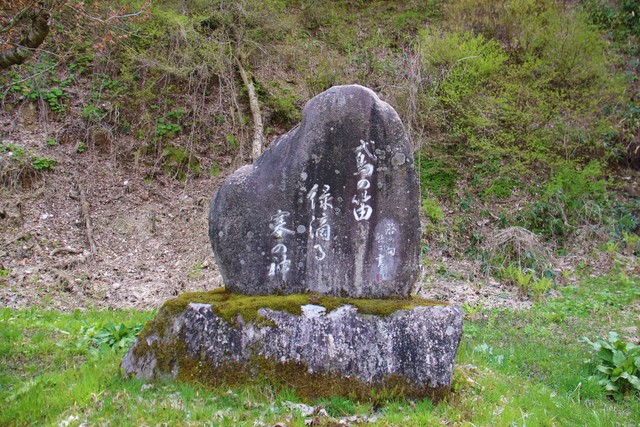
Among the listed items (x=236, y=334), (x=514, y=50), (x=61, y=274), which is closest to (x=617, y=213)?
(x=514, y=50)

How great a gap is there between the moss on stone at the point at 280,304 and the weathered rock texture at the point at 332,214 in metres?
0.22

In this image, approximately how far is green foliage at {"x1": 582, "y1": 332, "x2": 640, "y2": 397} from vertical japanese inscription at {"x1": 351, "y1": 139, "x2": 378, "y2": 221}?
2.77 metres

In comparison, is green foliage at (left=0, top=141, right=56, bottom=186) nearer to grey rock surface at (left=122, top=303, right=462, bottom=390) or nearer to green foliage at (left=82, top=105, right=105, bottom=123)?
green foliage at (left=82, top=105, right=105, bottom=123)

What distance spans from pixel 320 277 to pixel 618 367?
10.0ft

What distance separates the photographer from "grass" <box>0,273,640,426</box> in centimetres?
334

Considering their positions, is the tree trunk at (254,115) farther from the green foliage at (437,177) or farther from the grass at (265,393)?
the grass at (265,393)

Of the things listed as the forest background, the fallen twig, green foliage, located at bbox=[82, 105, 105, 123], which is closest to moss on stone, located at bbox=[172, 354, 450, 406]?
the forest background

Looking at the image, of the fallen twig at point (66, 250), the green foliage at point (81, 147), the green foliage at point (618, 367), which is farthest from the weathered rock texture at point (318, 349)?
the green foliage at point (81, 147)

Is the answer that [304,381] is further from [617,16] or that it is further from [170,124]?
[617,16]

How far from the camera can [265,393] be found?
3.69m

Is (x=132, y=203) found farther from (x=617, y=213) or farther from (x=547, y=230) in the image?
(x=617, y=213)

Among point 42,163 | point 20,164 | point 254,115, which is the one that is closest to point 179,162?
point 254,115

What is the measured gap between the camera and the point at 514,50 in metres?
12.5

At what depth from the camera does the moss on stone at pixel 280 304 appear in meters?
3.96
